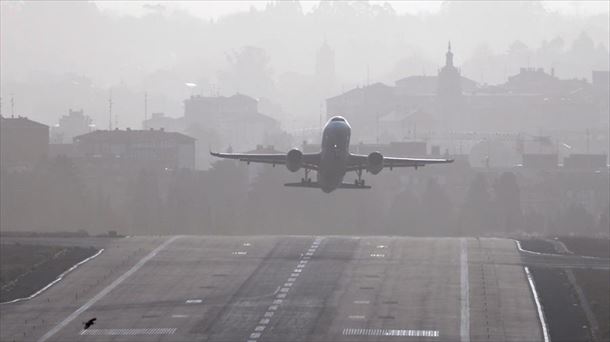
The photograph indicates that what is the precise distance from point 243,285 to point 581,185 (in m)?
88.0

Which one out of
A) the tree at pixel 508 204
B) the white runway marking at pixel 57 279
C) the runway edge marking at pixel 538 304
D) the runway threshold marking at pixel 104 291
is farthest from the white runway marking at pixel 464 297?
the tree at pixel 508 204

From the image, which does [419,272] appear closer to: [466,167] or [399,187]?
[399,187]

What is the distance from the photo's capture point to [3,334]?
99.7 m

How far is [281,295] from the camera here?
108812 mm

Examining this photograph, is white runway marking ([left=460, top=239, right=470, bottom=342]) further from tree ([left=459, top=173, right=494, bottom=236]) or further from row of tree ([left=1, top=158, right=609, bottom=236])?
row of tree ([left=1, top=158, right=609, bottom=236])

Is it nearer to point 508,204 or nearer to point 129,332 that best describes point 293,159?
point 129,332

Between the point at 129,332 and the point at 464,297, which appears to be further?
the point at 464,297

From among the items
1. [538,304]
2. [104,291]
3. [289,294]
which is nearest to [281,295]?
[289,294]

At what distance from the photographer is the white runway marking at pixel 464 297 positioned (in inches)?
3875

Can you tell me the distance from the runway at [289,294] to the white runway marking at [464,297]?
7 centimetres

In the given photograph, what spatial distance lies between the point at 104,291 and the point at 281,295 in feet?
37.3

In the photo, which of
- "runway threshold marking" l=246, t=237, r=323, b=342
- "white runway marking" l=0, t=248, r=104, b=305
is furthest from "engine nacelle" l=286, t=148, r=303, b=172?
"white runway marking" l=0, t=248, r=104, b=305

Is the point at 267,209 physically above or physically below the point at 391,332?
above

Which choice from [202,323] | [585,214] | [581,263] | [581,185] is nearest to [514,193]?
[585,214]
